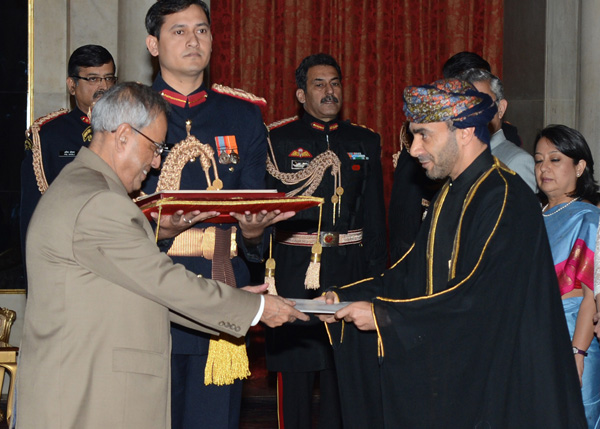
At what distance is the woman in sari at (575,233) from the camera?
380cm

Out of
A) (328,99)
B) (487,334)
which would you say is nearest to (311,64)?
Result: (328,99)

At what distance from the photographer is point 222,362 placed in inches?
128

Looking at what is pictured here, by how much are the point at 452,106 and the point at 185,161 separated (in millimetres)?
1082

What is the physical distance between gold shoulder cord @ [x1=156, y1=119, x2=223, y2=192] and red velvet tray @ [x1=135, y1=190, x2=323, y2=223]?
11.9 inches

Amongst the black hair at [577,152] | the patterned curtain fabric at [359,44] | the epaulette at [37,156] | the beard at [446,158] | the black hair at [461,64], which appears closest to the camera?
the beard at [446,158]

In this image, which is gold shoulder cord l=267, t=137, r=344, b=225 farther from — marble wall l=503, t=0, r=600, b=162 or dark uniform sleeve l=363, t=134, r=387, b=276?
marble wall l=503, t=0, r=600, b=162

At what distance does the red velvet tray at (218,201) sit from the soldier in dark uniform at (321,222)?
1716 millimetres

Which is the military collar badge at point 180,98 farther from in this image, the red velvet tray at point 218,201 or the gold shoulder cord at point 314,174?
the gold shoulder cord at point 314,174

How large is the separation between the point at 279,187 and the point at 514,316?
7.61 ft

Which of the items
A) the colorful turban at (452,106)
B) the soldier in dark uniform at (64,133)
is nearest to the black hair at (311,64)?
the soldier in dark uniform at (64,133)

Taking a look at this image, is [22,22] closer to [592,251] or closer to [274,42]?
[274,42]

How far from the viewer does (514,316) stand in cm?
277

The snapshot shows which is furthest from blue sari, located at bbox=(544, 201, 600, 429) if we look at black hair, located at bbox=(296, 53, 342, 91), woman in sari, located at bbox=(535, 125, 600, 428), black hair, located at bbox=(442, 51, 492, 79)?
black hair, located at bbox=(296, 53, 342, 91)

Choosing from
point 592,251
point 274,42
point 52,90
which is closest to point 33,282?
point 592,251
